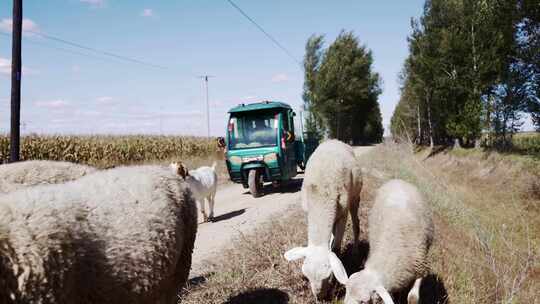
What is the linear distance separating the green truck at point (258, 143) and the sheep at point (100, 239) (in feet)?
26.6

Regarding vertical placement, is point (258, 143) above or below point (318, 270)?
above

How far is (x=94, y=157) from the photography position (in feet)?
57.5

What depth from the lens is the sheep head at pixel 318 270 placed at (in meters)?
3.92

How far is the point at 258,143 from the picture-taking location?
11492 mm

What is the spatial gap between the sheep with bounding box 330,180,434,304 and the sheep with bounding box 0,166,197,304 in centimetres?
179

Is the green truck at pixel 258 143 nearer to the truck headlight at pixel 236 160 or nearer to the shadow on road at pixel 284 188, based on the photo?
the truck headlight at pixel 236 160

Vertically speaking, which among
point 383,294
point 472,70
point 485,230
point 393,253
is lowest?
point 383,294

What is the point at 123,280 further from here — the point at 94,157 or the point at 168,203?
the point at 94,157

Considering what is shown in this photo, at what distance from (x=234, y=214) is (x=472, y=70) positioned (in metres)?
22.4

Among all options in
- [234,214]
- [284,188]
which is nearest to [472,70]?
[284,188]

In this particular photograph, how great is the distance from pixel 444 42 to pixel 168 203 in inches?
1093

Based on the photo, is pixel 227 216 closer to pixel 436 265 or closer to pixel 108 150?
pixel 436 265

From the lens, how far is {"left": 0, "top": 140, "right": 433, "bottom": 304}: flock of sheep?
1787 millimetres

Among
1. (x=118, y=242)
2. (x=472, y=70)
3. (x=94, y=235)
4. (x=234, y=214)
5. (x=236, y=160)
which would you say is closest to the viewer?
(x=94, y=235)
